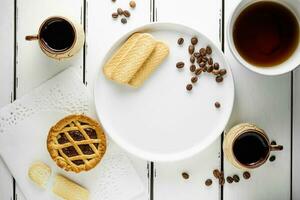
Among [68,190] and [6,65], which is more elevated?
[6,65]

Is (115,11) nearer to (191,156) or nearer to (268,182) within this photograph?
(191,156)

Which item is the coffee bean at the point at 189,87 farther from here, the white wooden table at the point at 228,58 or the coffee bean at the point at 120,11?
the coffee bean at the point at 120,11

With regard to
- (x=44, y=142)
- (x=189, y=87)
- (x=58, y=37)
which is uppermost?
(x=58, y=37)

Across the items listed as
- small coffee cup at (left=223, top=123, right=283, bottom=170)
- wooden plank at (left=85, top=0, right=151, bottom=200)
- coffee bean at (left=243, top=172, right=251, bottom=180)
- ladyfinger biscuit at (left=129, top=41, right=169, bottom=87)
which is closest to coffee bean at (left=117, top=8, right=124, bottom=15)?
wooden plank at (left=85, top=0, right=151, bottom=200)

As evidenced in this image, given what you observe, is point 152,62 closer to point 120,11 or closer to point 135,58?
point 135,58

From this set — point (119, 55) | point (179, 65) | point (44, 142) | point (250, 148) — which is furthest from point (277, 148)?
point (44, 142)

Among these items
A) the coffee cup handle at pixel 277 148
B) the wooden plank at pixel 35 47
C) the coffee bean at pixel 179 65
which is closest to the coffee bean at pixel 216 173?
the coffee cup handle at pixel 277 148

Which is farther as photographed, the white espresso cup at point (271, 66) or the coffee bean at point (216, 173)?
the coffee bean at point (216, 173)
